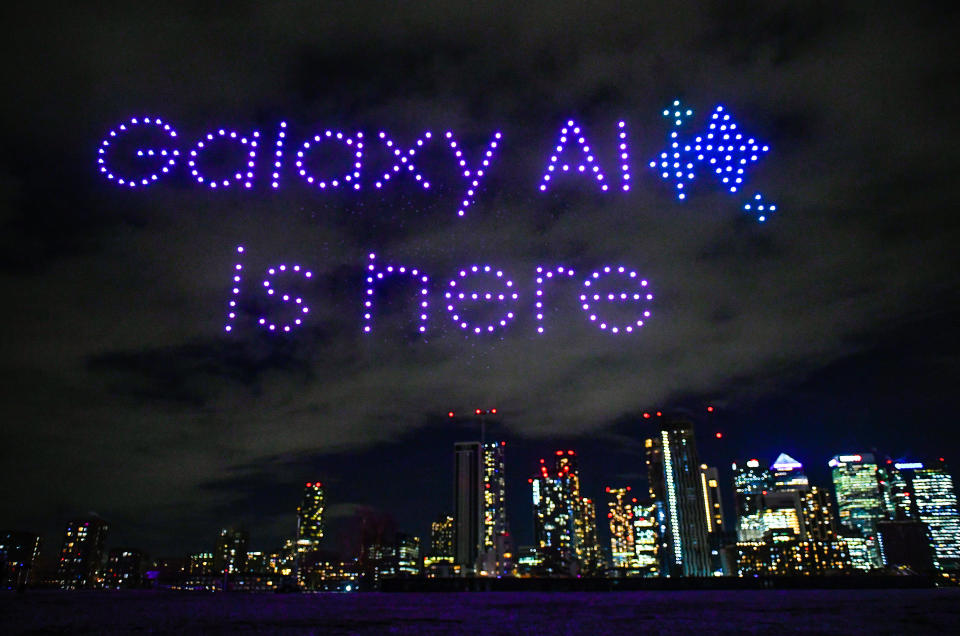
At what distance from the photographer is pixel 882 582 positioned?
147m

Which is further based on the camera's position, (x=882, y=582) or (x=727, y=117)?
(x=882, y=582)

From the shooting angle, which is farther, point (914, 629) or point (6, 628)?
point (6, 628)

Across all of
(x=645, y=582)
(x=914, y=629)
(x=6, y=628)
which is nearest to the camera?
(x=914, y=629)

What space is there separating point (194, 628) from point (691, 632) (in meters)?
19.4

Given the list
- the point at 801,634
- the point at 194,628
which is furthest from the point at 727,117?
the point at 194,628

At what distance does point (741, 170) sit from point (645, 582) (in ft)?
561

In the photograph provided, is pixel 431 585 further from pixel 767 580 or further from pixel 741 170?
pixel 741 170

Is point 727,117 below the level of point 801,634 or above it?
above

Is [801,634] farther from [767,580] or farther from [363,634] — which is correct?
[767,580]

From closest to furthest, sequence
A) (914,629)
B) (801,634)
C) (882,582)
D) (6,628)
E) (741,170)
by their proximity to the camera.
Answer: (741,170)
(801,634)
(914,629)
(6,628)
(882,582)

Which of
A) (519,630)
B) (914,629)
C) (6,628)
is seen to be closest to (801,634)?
(914,629)

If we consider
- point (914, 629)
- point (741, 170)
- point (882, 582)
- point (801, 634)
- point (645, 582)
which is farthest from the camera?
point (645, 582)

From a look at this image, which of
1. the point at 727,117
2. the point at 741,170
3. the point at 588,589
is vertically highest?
the point at 727,117

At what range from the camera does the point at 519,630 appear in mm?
23625
